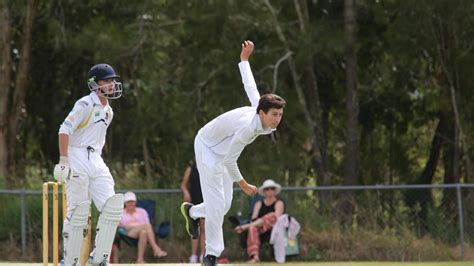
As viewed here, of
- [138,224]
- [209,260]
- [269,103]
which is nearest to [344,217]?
[138,224]

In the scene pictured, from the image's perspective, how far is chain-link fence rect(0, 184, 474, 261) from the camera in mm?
16562

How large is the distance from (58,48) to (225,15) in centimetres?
381

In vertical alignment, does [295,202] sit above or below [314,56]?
below

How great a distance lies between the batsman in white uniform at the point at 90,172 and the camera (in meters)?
9.52

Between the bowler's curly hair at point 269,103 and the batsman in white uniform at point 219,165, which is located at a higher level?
the bowler's curly hair at point 269,103

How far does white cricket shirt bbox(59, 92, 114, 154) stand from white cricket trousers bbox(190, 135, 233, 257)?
83cm

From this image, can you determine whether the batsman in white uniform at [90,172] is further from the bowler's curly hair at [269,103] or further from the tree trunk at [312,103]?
the tree trunk at [312,103]

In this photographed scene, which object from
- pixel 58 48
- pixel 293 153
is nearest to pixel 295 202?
pixel 293 153

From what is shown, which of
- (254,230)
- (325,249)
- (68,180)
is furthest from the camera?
(325,249)

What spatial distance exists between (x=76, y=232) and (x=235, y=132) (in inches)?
60.0

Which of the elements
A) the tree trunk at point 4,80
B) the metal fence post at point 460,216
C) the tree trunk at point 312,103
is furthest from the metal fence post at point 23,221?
the metal fence post at point 460,216

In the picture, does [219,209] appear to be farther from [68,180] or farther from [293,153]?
[293,153]

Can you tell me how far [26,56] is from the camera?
21.1 m

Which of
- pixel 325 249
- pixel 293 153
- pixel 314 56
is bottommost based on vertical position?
pixel 325 249
